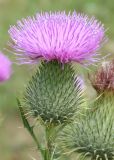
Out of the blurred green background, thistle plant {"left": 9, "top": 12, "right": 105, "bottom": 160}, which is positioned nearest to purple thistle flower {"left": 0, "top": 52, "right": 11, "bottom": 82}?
the blurred green background

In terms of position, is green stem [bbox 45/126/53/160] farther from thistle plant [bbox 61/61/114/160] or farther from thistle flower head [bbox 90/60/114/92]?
thistle flower head [bbox 90/60/114/92]

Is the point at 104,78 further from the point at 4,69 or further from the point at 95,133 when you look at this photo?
the point at 4,69

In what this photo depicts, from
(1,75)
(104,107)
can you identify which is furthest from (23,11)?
(104,107)

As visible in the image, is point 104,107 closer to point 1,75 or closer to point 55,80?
point 55,80

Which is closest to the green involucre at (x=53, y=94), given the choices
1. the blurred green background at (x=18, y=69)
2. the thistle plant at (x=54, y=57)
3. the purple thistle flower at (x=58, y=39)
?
the thistle plant at (x=54, y=57)

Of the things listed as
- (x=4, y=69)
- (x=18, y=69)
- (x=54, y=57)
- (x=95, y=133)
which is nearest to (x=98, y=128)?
(x=95, y=133)

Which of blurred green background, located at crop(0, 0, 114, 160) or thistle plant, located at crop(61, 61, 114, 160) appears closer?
thistle plant, located at crop(61, 61, 114, 160)
